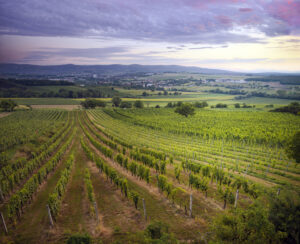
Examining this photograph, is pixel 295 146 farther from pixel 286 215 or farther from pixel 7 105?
pixel 7 105

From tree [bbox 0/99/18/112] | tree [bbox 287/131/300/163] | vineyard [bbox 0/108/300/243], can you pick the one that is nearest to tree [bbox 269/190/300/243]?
vineyard [bbox 0/108/300/243]

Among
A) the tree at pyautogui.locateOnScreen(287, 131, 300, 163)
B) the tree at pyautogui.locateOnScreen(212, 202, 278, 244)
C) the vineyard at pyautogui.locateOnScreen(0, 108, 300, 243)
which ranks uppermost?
the tree at pyautogui.locateOnScreen(287, 131, 300, 163)

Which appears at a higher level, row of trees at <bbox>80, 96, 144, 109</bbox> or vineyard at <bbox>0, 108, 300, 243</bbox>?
row of trees at <bbox>80, 96, 144, 109</bbox>

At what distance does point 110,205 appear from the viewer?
14.8 meters

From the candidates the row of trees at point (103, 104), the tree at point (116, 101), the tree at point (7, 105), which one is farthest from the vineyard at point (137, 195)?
the tree at point (116, 101)

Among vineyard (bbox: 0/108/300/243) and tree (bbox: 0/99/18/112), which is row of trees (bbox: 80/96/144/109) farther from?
vineyard (bbox: 0/108/300/243)

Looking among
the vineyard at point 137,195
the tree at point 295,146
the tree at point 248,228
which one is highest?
the tree at point 295,146

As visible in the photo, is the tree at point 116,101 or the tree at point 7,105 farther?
the tree at point 116,101

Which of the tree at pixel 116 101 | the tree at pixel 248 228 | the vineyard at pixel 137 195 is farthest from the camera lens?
the tree at pixel 116 101

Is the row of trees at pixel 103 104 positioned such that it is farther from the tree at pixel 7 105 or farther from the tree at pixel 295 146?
the tree at pixel 295 146

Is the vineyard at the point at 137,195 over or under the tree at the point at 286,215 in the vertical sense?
under

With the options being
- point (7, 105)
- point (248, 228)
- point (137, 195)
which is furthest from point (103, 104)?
point (248, 228)

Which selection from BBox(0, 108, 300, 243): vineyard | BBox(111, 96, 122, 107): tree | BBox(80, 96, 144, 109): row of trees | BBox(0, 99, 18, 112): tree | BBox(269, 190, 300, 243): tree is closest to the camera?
BBox(269, 190, 300, 243): tree

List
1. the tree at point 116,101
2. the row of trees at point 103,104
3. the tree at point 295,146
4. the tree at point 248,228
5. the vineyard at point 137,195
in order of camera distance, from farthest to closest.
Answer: the tree at point 116,101 < the row of trees at point 103,104 < the tree at point 295,146 < the vineyard at point 137,195 < the tree at point 248,228
